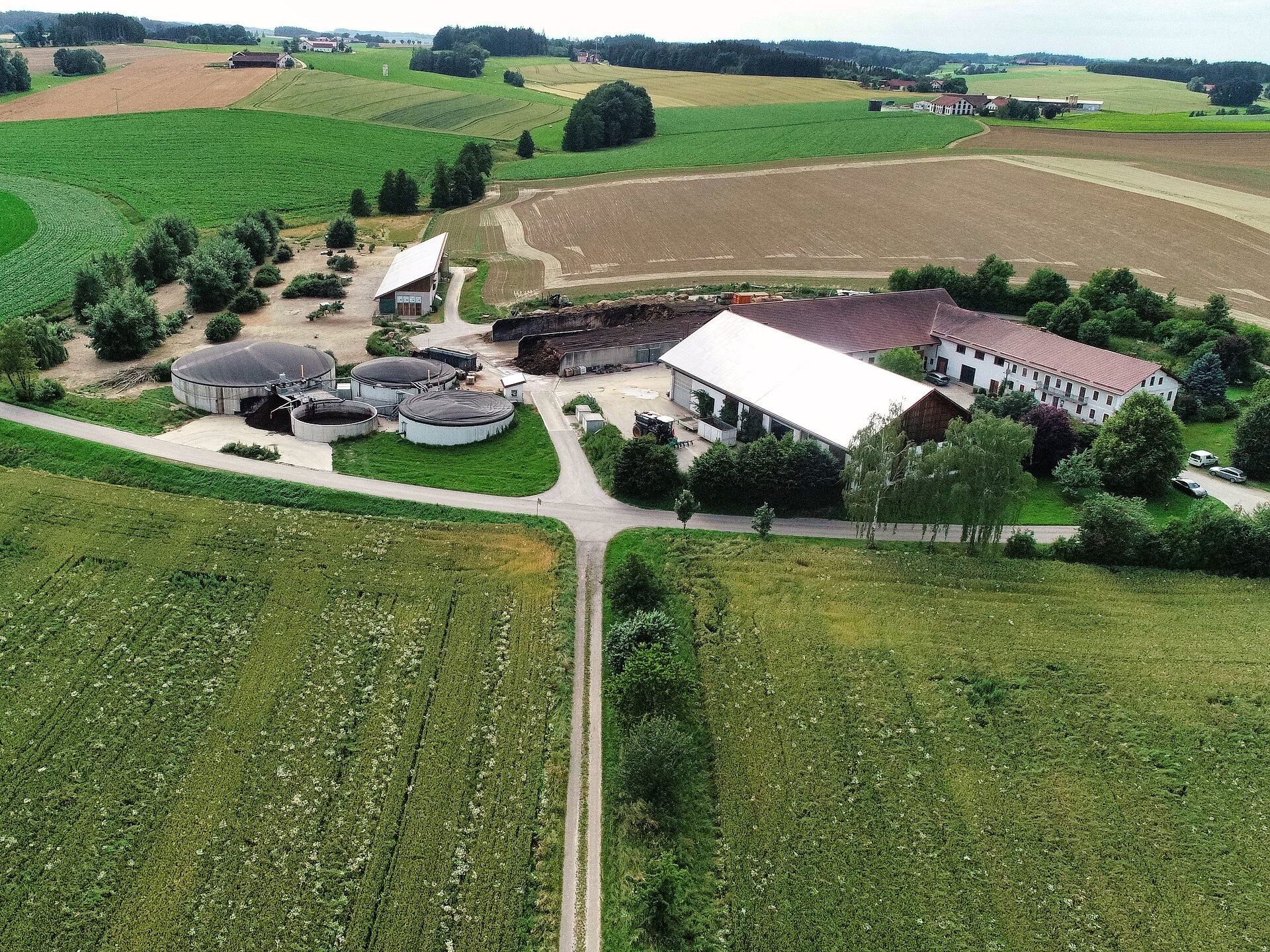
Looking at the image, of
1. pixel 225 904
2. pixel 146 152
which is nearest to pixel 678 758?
pixel 225 904

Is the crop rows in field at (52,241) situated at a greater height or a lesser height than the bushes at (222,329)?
greater

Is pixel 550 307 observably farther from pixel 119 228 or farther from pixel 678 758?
pixel 678 758

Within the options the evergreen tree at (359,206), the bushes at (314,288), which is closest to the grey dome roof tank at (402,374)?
the bushes at (314,288)

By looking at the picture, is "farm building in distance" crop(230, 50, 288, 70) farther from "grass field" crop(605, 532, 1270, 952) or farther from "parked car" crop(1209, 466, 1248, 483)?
"parked car" crop(1209, 466, 1248, 483)

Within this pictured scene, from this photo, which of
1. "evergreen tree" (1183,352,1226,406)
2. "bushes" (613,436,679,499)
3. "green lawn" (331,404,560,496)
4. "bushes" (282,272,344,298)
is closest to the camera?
"bushes" (613,436,679,499)

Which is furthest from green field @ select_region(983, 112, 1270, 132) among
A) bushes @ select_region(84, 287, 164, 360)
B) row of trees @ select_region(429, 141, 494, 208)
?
bushes @ select_region(84, 287, 164, 360)

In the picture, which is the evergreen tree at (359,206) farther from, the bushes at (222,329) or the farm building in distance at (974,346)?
the farm building in distance at (974,346)
